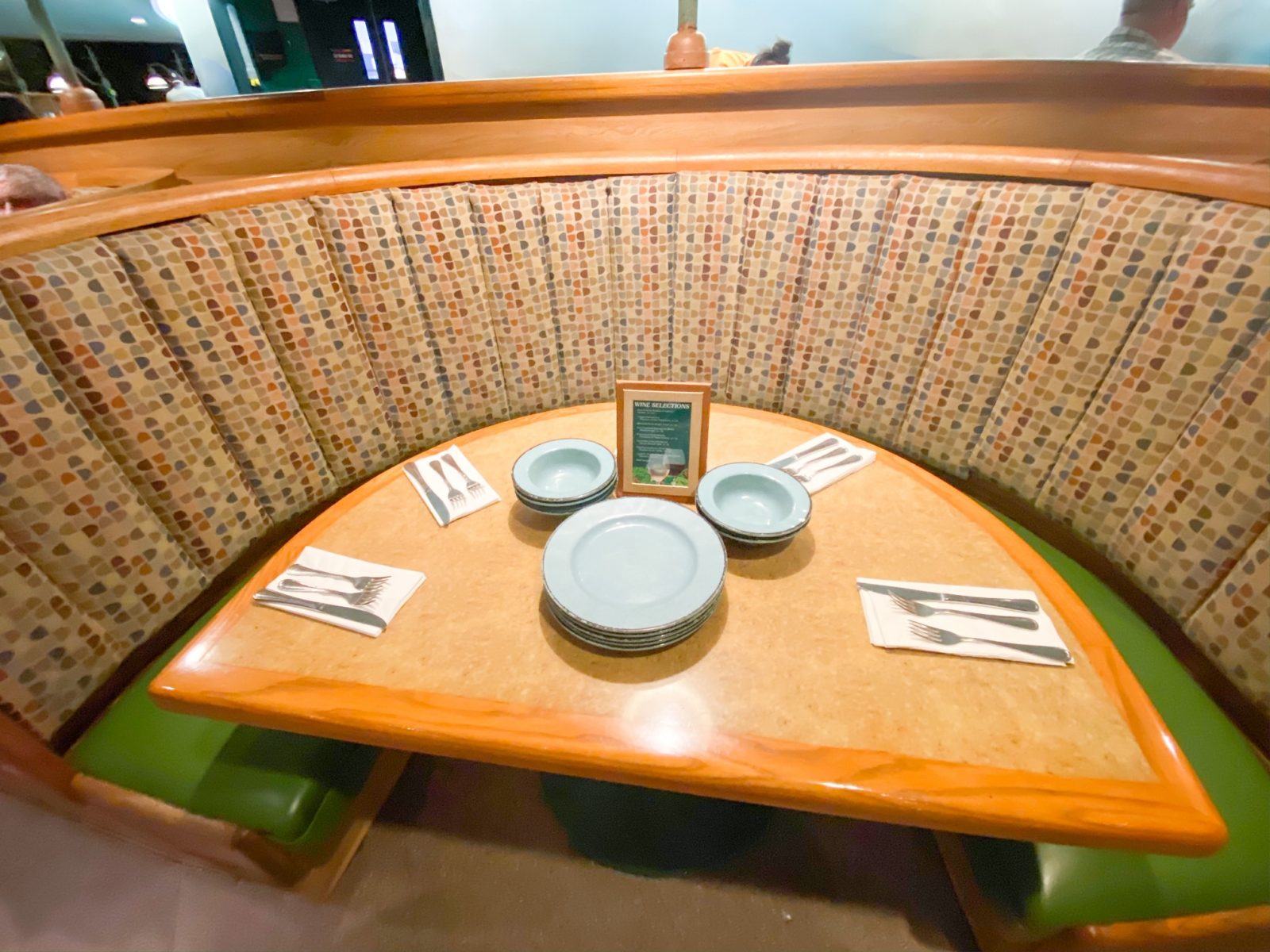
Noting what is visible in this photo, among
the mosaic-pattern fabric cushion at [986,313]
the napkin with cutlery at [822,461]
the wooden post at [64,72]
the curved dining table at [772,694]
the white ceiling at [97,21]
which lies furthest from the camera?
the white ceiling at [97,21]

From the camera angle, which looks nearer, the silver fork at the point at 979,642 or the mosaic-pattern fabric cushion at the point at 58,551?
the silver fork at the point at 979,642

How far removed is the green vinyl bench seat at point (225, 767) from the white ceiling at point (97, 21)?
7.07 metres

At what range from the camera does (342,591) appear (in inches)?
34.2

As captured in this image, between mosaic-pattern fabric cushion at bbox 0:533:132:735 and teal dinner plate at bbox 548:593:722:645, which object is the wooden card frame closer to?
teal dinner plate at bbox 548:593:722:645

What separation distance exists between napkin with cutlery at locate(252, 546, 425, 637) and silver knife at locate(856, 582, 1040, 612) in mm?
712

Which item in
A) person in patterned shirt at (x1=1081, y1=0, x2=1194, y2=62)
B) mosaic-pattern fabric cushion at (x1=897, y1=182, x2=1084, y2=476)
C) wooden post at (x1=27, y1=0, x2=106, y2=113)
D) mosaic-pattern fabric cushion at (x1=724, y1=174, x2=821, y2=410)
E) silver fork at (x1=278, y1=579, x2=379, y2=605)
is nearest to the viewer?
silver fork at (x1=278, y1=579, x2=379, y2=605)

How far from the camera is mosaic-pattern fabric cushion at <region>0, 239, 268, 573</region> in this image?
92 centimetres

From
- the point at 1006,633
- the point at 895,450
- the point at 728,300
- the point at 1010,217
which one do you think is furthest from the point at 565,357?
the point at 1006,633

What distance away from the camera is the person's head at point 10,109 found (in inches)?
106

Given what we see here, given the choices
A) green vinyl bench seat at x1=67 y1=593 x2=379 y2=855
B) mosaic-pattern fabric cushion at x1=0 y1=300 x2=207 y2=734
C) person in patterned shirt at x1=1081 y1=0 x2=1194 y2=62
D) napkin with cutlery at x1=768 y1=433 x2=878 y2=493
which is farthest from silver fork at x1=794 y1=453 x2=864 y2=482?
person in patterned shirt at x1=1081 y1=0 x2=1194 y2=62

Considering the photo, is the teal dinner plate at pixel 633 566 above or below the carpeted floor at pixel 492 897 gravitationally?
above

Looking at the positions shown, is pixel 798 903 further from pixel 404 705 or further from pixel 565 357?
pixel 565 357

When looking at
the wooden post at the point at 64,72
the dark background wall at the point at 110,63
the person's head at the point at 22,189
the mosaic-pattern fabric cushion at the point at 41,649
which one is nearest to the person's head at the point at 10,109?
the wooden post at the point at 64,72

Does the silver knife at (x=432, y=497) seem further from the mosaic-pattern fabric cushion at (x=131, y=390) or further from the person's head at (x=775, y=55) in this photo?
the person's head at (x=775, y=55)
